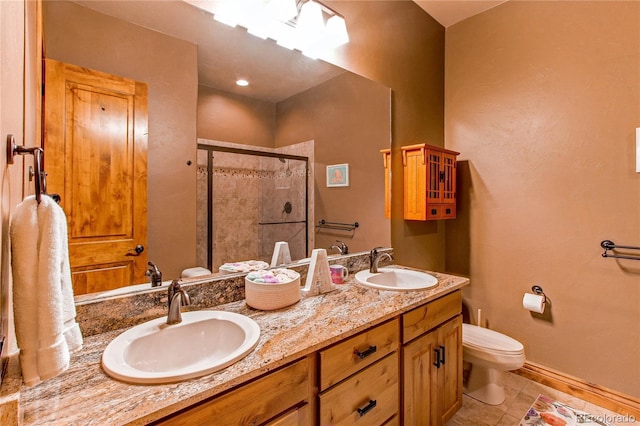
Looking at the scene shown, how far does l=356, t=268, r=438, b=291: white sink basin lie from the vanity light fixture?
1.30 meters

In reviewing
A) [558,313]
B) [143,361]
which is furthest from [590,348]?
[143,361]

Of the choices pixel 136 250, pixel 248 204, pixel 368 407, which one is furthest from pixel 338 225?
pixel 136 250

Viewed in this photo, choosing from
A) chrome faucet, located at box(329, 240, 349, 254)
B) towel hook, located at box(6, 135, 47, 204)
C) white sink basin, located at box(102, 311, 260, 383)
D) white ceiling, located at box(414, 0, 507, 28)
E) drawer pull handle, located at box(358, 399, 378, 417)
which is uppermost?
white ceiling, located at box(414, 0, 507, 28)

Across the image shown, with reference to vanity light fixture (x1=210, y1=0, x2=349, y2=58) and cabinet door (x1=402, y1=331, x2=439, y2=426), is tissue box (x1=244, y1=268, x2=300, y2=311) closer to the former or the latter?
cabinet door (x1=402, y1=331, x2=439, y2=426)

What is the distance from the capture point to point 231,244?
4.57ft

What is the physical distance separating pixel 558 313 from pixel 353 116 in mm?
1904

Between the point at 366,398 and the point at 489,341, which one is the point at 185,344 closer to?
the point at 366,398

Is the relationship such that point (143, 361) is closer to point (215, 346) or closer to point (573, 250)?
point (215, 346)

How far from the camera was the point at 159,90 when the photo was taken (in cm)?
117

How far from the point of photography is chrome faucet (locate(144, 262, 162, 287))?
115cm

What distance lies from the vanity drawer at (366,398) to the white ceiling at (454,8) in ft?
8.11

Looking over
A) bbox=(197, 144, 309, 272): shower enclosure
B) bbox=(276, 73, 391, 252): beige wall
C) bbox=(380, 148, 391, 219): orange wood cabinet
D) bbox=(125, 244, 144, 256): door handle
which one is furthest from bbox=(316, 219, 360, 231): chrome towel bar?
bbox=(125, 244, 144, 256): door handle

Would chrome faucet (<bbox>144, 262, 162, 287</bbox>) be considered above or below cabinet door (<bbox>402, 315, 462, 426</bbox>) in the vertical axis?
above

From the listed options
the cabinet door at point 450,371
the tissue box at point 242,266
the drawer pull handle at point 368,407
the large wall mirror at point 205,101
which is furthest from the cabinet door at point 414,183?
the drawer pull handle at point 368,407
